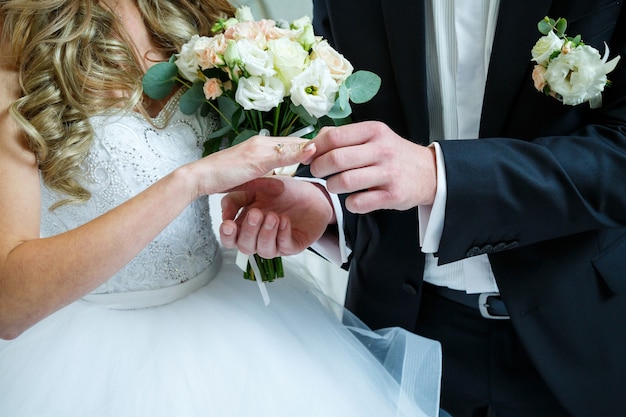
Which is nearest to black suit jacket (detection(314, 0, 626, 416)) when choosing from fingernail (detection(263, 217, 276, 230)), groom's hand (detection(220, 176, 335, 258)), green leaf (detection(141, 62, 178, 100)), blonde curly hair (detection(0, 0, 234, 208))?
groom's hand (detection(220, 176, 335, 258))

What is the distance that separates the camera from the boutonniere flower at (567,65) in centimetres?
104

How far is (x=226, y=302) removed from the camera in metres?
1.43

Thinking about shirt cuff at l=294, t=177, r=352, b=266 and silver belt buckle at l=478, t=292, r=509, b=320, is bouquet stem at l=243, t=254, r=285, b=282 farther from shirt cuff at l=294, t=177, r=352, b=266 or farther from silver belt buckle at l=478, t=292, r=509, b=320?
silver belt buckle at l=478, t=292, r=509, b=320

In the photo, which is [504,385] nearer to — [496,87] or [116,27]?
[496,87]

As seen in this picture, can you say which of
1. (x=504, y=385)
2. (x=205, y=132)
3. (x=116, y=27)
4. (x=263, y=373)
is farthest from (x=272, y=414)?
(x=116, y=27)

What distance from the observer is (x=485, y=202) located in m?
1.08

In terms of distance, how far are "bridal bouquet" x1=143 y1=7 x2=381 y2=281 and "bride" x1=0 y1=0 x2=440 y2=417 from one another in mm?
106

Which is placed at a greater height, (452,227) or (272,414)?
(452,227)

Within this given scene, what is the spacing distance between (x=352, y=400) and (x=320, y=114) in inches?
21.5

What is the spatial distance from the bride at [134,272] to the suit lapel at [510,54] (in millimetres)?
394

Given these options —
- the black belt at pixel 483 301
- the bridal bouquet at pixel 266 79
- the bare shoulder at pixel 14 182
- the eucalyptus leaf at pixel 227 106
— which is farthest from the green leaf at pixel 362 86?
the bare shoulder at pixel 14 182

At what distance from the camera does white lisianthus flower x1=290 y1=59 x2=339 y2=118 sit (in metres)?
1.16

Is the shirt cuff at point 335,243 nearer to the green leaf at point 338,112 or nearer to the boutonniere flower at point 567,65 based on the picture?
the green leaf at point 338,112

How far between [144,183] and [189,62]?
28 cm
